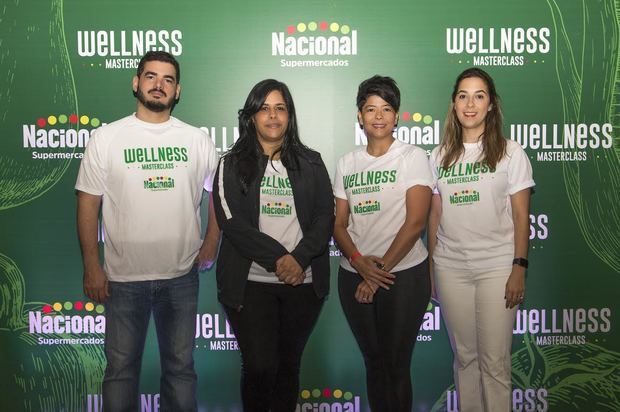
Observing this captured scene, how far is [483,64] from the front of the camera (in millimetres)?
3215

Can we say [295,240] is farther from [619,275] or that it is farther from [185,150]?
[619,275]

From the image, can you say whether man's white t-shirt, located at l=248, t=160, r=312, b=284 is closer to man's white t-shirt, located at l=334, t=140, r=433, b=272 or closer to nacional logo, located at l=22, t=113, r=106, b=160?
man's white t-shirt, located at l=334, t=140, r=433, b=272

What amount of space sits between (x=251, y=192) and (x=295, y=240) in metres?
0.28

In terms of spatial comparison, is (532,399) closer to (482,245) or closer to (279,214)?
(482,245)

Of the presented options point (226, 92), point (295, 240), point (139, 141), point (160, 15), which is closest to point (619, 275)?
point (295, 240)

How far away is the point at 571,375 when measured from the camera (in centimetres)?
329

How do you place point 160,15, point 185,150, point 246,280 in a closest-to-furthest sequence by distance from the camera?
point 246,280
point 185,150
point 160,15

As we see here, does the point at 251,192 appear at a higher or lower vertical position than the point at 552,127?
lower

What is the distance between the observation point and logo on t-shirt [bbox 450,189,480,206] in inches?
100

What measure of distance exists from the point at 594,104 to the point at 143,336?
2674 millimetres

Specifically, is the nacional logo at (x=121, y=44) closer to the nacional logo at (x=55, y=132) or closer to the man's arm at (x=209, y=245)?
the nacional logo at (x=55, y=132)

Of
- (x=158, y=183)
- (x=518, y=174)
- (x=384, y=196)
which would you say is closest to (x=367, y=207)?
(x=384, y=196)

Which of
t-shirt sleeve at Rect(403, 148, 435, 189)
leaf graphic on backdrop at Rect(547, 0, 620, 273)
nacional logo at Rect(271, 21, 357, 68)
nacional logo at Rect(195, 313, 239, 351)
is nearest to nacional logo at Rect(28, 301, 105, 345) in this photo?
nacional logo at Rect(195, 313, 239, 351)

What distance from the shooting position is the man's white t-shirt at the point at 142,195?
2574mm
